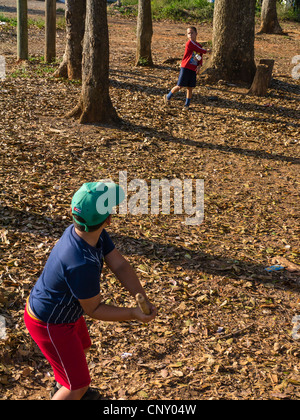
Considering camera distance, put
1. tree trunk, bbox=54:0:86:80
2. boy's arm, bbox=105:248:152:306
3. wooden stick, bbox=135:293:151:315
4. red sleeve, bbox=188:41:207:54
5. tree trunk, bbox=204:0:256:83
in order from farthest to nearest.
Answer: tree trunk, bbox=204:0:256:83
tree trunk, bbox=54:0:86:80
red sleeve, bbox=188:41:207:54
boy's arm, bbox=105:248:152:306
wooden stick, bbox=135:293:151:315

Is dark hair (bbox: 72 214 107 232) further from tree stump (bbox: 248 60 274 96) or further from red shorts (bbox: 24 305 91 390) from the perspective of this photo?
tree stump (bbox: 248 60 274 96)

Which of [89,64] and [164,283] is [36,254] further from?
[89,64]

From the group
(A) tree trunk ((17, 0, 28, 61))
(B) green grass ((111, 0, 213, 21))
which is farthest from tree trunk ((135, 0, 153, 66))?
(B) green grass ((111, 0, 213, 21))

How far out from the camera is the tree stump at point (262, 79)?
11836 mm

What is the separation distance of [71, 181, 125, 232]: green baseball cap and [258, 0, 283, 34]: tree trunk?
19995 millimetres

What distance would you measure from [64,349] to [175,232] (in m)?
3.44

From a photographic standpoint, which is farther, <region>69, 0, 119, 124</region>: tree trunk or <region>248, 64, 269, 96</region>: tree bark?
<region>248, 64, 269, 96</region>: tree bark

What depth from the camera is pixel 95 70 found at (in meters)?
9.14

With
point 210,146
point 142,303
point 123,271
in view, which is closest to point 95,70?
point 210,146

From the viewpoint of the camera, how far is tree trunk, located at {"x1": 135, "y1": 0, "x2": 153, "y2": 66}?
44.0 ft

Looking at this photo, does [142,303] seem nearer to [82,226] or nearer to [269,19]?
[82,226]

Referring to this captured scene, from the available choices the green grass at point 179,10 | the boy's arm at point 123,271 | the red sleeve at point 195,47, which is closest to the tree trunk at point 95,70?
the red sleeve at point 195,47

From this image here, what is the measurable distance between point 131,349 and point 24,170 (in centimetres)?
411
